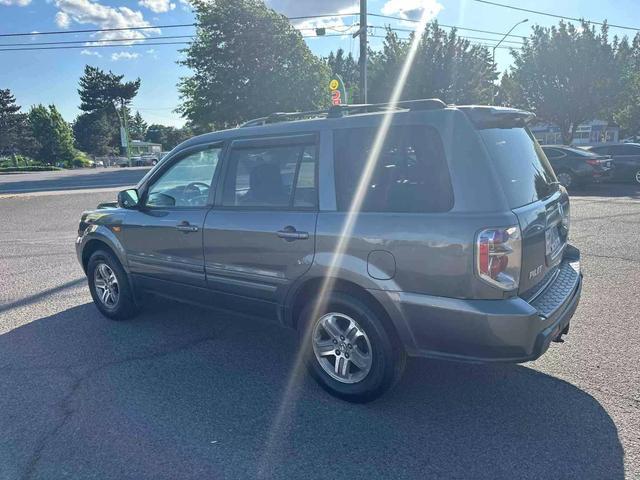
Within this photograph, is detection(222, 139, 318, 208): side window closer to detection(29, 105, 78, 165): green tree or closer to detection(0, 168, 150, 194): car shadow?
detection(0, 168, 150, 194): car shadow

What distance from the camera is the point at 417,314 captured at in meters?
2.78

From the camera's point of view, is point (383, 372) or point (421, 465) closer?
point (421, 465)

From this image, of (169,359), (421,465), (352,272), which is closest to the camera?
(421,465)

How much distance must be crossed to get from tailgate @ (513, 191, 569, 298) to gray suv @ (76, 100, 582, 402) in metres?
0.02

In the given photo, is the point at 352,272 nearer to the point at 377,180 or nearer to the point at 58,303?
the point at 377,180

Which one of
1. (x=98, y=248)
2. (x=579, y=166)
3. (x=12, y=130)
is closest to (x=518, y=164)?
(x=98, y=248)

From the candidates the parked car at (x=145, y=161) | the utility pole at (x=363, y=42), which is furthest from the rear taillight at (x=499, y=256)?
the parked car at (x=145, y=161)

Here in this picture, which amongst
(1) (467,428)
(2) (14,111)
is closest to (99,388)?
(1) (467,428)

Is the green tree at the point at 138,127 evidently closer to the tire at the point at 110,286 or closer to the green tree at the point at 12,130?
the green tree at the point at 12,130

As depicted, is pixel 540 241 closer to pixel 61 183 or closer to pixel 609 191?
pixel 609 191

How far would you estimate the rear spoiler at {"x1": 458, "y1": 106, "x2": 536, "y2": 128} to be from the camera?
2.82 m

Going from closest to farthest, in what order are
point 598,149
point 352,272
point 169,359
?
1. point 352,272
2. point 169,359
3. point 598,149

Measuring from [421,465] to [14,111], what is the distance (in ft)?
283

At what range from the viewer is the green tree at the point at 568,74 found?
1089 inches
